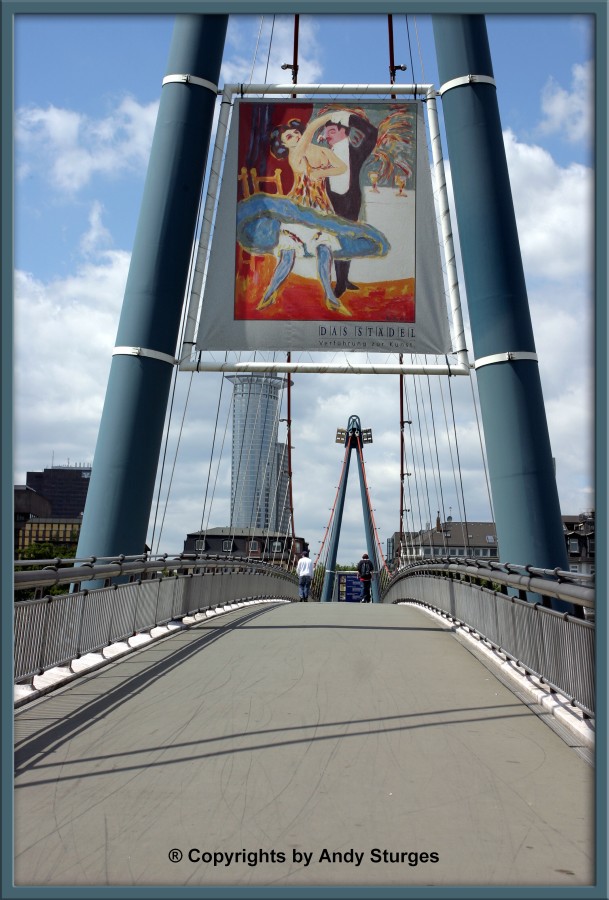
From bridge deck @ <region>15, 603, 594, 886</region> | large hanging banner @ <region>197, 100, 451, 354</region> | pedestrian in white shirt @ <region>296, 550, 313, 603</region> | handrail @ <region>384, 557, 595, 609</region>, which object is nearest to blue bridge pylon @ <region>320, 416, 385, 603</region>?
pedestrian in white shirt @ <region>296, 550, 313, 603</region>

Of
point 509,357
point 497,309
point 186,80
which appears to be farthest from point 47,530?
point 509,357

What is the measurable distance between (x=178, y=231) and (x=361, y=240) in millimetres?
3235

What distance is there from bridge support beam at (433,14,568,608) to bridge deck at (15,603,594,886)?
6423 millimetres

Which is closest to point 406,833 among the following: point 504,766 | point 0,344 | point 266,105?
point 504,766

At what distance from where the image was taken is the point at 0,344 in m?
4.16

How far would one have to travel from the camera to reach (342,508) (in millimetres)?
78875

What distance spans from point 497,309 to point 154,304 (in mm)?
5138

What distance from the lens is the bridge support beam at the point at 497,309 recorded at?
15.6m

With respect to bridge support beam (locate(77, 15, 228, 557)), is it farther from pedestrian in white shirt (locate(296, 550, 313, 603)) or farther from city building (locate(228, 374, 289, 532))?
city building (locate(228, 374, 289, 532))

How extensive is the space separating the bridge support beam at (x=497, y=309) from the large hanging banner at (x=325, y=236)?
125cm

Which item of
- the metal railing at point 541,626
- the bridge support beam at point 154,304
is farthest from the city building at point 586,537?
the bridge support beam at point 154,304

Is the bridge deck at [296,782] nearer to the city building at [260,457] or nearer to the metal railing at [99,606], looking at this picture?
the metal railing at [99,606]

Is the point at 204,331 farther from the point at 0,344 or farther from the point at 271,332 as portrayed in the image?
the point at 0,344

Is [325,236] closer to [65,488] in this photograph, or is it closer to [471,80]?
[471,80]
